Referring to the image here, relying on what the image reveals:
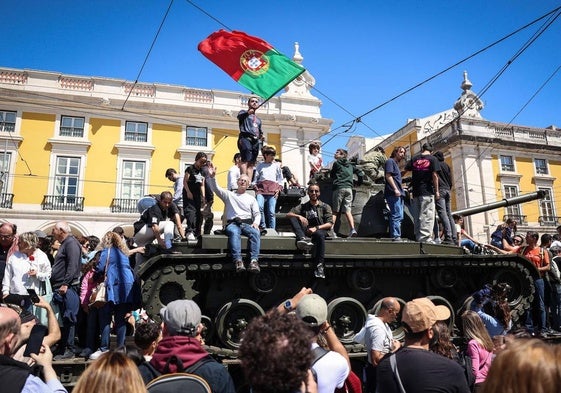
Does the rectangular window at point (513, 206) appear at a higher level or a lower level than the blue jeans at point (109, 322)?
higher

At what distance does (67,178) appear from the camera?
2769cm

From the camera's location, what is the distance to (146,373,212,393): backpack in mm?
2727

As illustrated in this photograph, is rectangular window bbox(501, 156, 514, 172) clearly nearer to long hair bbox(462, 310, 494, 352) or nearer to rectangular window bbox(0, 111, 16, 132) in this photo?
long hair bbox(462, 310, 494, 352)

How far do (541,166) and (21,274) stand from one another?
3770cm

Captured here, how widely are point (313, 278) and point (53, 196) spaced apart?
2356 centimetres

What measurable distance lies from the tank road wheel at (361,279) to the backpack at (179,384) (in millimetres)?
5610

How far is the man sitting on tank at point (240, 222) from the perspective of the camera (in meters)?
6.95

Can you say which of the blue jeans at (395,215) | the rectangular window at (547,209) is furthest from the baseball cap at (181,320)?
the rectangular window at (547,209)

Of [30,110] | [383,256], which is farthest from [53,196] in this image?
[383,256]

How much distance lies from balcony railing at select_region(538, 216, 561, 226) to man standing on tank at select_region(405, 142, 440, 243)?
29429 mm

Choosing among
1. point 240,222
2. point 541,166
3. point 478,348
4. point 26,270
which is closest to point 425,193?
point 240,222

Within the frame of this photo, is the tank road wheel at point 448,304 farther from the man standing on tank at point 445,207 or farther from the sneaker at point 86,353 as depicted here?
the sneaker at point 86,353

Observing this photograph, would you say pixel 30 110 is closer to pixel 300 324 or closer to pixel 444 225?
pixel 444 225

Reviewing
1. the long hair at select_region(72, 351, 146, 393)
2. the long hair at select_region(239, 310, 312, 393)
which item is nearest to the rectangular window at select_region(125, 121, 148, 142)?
the long hair at select_region(72, 351, 146, 393)
